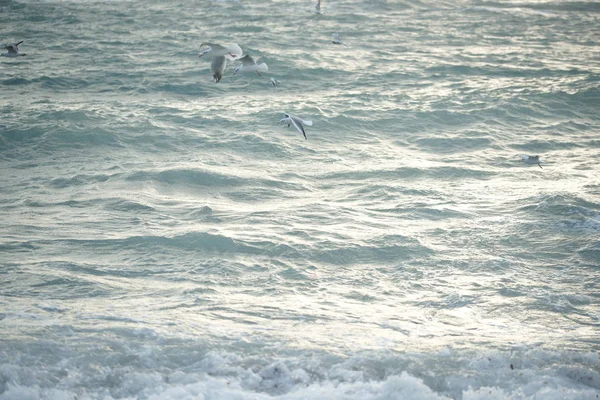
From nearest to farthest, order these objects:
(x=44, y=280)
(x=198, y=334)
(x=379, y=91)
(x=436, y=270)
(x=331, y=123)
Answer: (x=198, y=334)
(x=44, y=280)
(x=436, y=270)
(x=331, y=123)
(x=379, y=91)

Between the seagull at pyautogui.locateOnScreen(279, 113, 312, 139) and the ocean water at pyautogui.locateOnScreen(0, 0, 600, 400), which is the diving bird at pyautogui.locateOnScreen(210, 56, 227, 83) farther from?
the ocean water at pyautogui.locateOnScreen(0, 0, 600, 400)

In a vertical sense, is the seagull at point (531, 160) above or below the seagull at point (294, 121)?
below

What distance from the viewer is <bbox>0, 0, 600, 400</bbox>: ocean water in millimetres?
5633

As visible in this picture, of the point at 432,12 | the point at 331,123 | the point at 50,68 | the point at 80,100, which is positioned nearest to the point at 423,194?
the point at 331,123

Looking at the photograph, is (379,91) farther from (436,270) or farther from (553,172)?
(436,270)

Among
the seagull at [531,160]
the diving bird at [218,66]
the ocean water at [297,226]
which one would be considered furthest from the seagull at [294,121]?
the seagull at [531,160]

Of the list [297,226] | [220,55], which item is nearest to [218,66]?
[220,55]

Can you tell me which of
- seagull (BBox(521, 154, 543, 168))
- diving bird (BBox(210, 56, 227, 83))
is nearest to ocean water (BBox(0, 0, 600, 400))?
seagull (BBox(521, 154, 543, 168))

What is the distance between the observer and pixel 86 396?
5227 mm

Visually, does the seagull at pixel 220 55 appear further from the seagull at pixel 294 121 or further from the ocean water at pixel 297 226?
the ocean water at pixel 297 226

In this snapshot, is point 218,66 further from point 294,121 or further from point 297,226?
point 297,226

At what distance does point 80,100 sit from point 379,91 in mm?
6351

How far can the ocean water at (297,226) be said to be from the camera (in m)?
5.63

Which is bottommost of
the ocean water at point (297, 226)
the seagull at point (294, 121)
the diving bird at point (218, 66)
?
the ocean water at point (297, 226)
